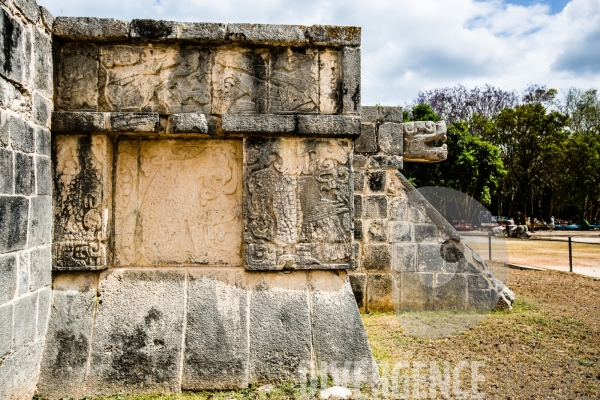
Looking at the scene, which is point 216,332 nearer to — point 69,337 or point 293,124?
point 69,337

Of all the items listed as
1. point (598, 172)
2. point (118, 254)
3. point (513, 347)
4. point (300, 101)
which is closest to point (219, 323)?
point (118, 254)

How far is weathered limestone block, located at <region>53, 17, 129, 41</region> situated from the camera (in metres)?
2.99

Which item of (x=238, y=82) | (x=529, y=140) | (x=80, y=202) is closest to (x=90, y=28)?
(x=238, y=82)

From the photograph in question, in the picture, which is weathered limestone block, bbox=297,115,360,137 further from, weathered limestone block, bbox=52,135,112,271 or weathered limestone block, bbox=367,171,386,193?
weathered limestone block, bbox=367,171,386,193

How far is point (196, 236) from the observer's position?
3.28 meters

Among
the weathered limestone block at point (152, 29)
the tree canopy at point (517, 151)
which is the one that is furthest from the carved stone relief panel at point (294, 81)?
the tree canopy at point (517, 151)

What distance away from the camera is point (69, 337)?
290 centimetres

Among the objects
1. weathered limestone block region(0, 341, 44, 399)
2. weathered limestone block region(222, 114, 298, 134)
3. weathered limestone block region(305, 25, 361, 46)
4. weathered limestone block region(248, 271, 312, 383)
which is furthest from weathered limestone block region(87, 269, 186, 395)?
weathered limestone block region(305, 25, 361, 46)

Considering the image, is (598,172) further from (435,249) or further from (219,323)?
(219,323)

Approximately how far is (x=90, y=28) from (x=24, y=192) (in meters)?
1.21

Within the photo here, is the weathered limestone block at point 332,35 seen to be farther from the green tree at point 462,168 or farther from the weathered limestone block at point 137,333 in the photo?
the green tree at point 462,168

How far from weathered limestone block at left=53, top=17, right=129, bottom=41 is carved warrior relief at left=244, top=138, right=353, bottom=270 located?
113 cm

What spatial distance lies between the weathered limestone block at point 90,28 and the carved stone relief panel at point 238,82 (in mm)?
660

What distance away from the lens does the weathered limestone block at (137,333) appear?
2871mm
